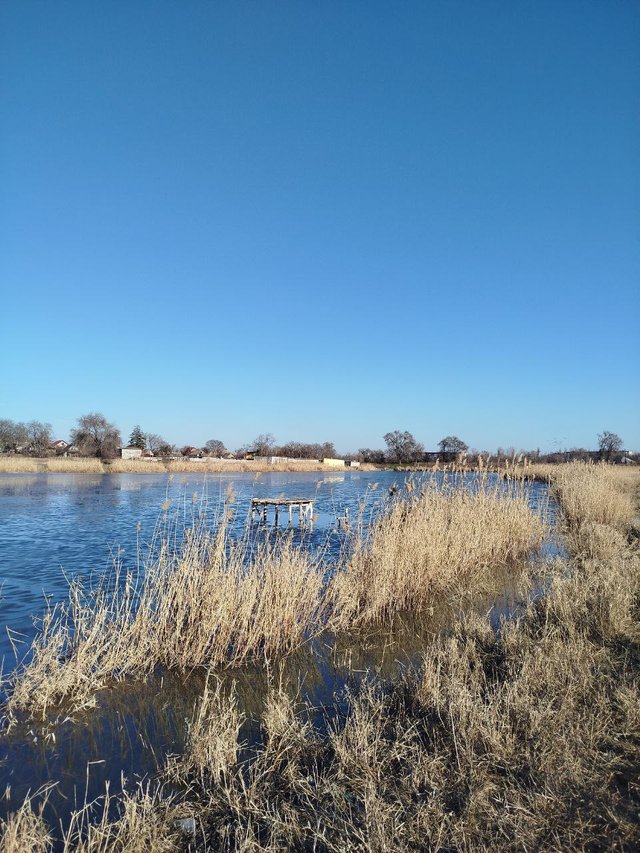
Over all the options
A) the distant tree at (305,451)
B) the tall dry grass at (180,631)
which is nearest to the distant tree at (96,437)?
the distant tree at (305,451)

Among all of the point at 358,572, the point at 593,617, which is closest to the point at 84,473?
the point at 358,572

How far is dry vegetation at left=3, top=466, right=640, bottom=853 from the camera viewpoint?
2.63m

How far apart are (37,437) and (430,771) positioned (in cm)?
8533

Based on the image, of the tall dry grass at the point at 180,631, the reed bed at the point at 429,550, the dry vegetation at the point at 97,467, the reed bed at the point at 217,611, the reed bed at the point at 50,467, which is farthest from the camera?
the dry vegetation at the point at 97,467

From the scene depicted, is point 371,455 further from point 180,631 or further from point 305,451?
point 180,631

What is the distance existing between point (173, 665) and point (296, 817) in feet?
9.89

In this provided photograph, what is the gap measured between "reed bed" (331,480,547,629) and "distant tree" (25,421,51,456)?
7025 centimetres

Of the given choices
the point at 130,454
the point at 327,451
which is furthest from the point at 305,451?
the point at 130,454

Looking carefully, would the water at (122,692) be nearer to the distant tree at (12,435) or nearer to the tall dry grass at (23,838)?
the tall dry grass at (23,838)

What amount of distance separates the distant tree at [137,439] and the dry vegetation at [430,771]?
81.8 m

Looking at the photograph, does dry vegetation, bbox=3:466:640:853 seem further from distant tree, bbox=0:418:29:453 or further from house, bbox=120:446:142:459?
distant tree, bbox=0:418:29:453

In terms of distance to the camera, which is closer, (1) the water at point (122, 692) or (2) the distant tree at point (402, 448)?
(1) the water at point (122, 692)

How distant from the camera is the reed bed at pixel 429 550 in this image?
23.7 ft

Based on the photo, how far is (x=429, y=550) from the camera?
8.41m
